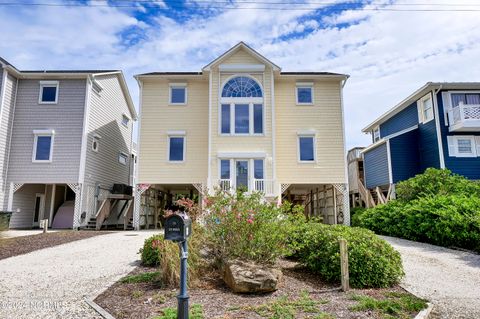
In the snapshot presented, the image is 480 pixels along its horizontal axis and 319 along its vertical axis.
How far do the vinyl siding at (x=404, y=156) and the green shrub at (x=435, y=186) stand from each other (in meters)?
5.80

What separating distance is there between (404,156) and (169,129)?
14564mm

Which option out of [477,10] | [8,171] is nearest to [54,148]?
[8,171]

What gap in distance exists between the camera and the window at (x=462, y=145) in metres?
18.8

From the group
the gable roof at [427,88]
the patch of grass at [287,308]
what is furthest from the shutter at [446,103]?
the patch of grass at [287,308]

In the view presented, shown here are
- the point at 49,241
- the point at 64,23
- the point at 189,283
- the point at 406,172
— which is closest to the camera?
the point at 189,283

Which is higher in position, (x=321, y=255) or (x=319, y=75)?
(x=319, y=75)

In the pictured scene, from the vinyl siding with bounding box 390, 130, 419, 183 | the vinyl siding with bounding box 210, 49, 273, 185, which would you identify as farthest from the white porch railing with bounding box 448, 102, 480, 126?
the vinyl siding with bounding box 210, 49, 273, 185

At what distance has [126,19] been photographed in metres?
10.6

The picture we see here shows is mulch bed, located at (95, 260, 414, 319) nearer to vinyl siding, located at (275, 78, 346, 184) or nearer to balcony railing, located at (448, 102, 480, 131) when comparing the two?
vinyl siding, located at (275, 78, 346, 184)

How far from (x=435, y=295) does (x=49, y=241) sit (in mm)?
11873

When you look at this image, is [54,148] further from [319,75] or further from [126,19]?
[319,75]

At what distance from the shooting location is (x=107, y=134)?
21141mm

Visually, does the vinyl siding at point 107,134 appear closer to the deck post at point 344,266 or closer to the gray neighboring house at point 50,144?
the gray neighboring house at point 50,144

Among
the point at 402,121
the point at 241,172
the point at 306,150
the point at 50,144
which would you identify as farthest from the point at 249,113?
the point at 402,121
